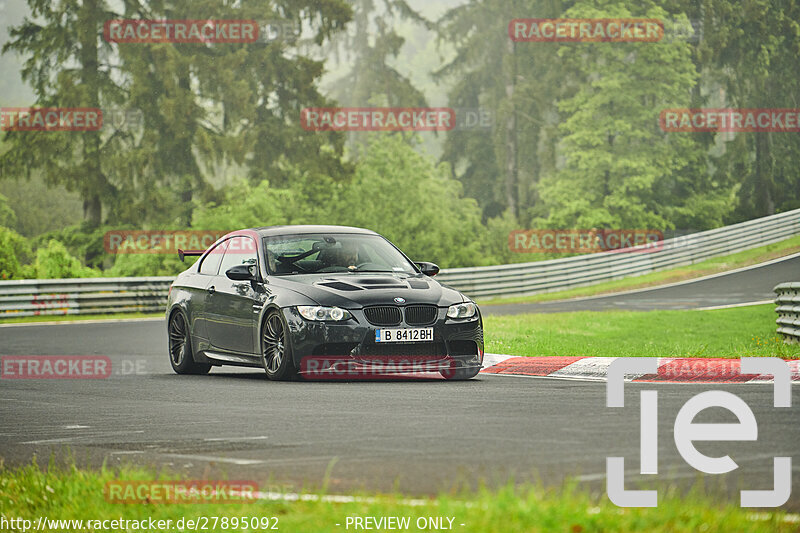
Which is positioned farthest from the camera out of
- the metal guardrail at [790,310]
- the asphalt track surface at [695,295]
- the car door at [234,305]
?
the asphalt track surface at [695,295]

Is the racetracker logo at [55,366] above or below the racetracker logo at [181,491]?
below

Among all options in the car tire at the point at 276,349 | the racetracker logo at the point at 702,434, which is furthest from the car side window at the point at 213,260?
the racetracker logo at the point at 702,434

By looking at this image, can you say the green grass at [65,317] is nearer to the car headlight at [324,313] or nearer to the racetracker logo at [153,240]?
the racetracker logo at [153,240]

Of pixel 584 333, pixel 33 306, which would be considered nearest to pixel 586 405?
pixel 584 333

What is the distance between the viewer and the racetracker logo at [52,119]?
4891 cm

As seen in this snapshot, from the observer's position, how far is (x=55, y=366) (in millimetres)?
16672

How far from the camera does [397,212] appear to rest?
5591cm

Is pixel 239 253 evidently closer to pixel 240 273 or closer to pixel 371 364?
pixel 240 273

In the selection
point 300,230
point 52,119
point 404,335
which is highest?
point 52,119

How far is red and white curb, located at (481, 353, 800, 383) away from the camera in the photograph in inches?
486

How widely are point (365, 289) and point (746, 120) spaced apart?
5120 centimetres

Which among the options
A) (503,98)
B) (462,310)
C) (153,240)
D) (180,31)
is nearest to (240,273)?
(462,310)

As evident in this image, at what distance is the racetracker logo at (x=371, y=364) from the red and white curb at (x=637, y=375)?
55.7 inches

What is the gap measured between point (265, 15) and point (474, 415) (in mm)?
46204
